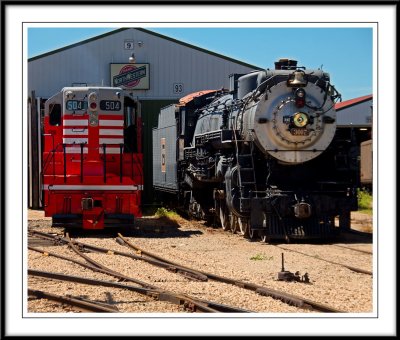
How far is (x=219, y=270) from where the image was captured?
1066 cm

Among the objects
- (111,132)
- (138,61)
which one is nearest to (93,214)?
(111,132)

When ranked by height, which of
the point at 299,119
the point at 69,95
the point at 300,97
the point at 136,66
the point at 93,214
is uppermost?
the point at 136,66

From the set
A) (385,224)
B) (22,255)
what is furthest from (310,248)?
(22,255)

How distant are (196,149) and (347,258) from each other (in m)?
6.80

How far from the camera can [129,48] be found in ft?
79.9

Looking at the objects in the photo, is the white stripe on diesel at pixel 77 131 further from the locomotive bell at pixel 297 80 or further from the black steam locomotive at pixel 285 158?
the locomotive bell at pixel 297 80

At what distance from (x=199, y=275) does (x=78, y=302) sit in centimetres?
231

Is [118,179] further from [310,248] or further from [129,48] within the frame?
[129,48]

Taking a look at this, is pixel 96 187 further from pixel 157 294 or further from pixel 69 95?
pixel 157 294

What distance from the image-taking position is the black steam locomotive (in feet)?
45.3

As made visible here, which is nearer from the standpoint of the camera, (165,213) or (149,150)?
(165,213)

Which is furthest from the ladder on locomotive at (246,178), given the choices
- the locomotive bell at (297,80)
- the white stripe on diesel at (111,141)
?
the white stripe on diesel at (111,141)

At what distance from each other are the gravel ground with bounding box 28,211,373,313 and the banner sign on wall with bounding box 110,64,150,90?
8.82m

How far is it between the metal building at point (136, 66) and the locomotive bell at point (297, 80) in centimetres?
1082
